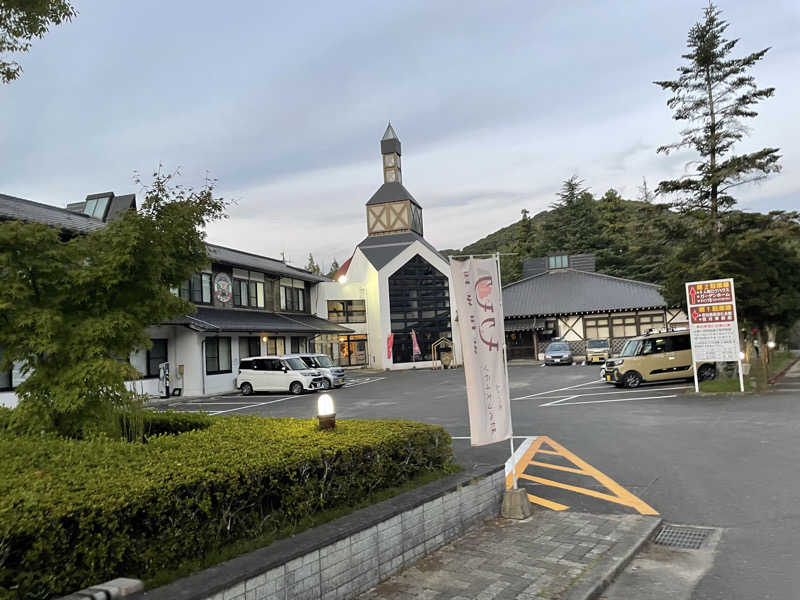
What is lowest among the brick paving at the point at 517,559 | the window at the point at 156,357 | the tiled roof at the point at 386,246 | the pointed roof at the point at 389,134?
the brick paving at the point at 517,559

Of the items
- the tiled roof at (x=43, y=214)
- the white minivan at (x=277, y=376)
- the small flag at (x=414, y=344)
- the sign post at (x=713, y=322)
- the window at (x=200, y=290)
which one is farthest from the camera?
the small flag at (x=414, y=344)

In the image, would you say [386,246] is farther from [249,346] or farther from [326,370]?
[326,370]

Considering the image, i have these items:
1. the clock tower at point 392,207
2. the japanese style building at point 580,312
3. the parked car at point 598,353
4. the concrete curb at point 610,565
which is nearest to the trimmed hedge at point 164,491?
the concrete curb at point 610,565

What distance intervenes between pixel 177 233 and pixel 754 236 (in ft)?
56.1

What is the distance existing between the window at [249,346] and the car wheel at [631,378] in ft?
58.0

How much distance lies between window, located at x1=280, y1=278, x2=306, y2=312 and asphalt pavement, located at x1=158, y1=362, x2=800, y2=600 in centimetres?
1641

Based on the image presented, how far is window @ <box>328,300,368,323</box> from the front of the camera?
4012cm

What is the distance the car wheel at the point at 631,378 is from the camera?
63.6 ft

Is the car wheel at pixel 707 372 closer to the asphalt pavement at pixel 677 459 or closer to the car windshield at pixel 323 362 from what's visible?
the asphalt pavement at pixel 677 459

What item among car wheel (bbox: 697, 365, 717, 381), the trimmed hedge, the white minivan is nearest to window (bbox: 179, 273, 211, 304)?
the white minivan

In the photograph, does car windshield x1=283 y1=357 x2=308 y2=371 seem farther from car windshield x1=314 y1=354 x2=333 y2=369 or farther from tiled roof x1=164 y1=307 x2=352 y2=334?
tiled roof x1=164 y1=307 x2=352 y2=334

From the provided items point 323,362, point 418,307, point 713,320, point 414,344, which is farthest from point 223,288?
point 713,320

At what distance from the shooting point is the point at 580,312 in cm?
4112

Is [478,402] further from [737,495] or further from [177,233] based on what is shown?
[177,233]
